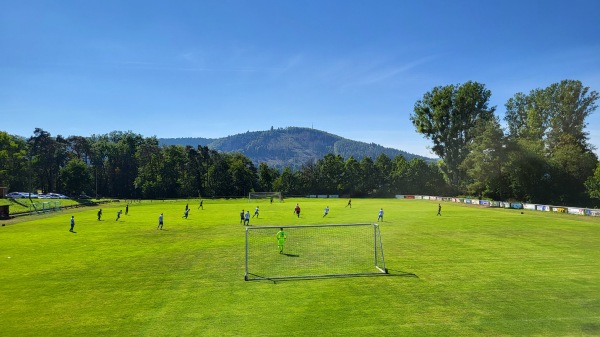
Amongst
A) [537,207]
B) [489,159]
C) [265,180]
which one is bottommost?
[537,207]

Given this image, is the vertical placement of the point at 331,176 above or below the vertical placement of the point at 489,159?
below

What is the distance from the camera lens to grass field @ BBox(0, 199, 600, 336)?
1261 cm

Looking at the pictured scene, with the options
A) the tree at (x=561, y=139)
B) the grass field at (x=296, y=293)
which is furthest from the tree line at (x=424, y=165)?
the grass field at (x=296, y=293)

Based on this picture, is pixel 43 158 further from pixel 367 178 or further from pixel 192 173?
pixel 367 178

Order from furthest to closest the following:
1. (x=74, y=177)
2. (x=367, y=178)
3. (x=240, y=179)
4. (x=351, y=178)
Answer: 1. (x=367, y=178)
2. (x=351, y=178)
3. (x=240, y=179)
4. (x=74, y=177)

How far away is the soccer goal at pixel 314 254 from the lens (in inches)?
767

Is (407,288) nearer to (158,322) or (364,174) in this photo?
(158,322)

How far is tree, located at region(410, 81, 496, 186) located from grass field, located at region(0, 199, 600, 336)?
6743cm

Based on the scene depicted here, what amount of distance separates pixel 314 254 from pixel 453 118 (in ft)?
256

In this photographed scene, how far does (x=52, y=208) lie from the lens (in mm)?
65938

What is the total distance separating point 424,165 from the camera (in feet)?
422

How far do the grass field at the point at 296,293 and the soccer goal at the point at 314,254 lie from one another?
0.97 metres

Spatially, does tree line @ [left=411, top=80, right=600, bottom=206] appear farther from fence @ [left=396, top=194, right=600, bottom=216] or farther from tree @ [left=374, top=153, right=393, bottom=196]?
tree @ [left=374, top=153, right=393, bottom=196]

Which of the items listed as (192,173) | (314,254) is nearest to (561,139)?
(314,254)
